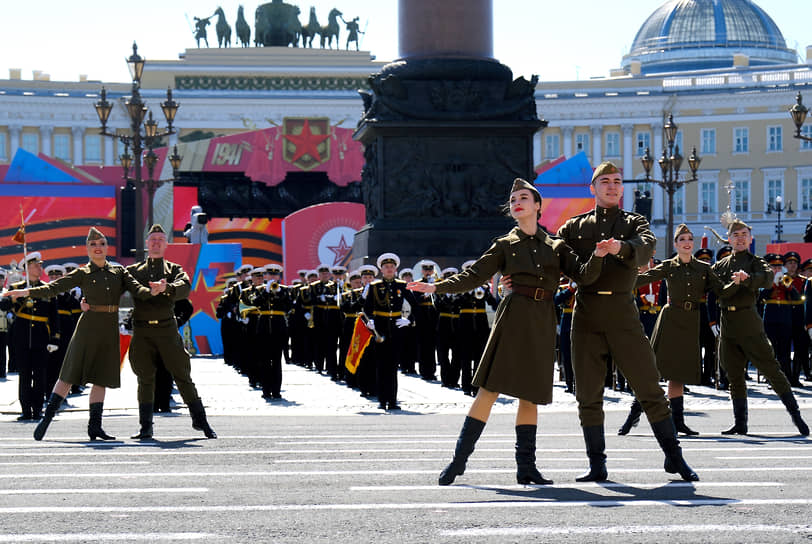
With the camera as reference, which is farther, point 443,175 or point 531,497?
point 443,175

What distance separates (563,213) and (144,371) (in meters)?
25.0

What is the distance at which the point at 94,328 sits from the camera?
12281 millimetres

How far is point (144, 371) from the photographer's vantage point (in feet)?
40.2

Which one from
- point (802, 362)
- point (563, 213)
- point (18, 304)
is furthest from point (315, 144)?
point (18, 304)

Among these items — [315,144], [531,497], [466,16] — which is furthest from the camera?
[315,144]

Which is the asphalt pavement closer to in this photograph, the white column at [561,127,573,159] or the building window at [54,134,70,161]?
the white column at [561,127,573,159]

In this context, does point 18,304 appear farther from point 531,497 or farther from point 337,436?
point 531,497

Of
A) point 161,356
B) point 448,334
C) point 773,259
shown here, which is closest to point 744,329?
point 161,356

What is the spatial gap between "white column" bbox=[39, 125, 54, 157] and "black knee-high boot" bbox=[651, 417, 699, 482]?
278 feet

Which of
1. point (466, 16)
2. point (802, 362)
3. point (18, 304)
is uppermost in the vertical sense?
point (466, 16)

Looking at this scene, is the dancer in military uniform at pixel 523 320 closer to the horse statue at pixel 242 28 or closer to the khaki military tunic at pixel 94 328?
the khaki military tunic at pixel 94 328

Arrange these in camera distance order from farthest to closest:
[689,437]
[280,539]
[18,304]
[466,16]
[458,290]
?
[466,16], [18,304], [689,437], [458,290], [280,539]

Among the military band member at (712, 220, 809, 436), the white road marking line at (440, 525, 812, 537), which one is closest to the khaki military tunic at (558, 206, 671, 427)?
the white road marking line at (440, 525, 812, 537)

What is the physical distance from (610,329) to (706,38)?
373ft
